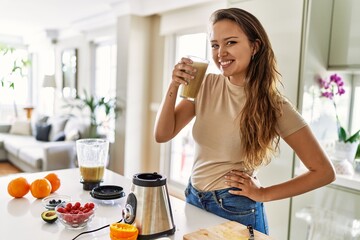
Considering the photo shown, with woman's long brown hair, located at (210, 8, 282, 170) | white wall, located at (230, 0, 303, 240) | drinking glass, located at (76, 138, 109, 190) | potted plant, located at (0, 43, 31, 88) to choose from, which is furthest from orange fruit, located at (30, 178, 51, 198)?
white wall, located at (230, 0, 303, 240)

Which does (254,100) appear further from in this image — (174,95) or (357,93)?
(357,93)

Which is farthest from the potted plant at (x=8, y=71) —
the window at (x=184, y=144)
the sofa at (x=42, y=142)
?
the sofa at (x=42, y=142)

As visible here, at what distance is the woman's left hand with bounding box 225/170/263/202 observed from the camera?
1116 millimetres

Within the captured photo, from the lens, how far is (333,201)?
6.24 ft

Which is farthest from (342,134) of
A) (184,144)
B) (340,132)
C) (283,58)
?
(184,144)

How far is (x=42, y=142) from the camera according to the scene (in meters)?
5.30

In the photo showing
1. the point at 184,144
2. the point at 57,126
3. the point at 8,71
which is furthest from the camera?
the point at 57,126

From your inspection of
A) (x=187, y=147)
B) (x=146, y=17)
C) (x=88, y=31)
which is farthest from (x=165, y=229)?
(x=88, y=31)

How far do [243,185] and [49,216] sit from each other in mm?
674

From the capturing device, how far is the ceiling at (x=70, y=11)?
3.72m

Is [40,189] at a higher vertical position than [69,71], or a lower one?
lower

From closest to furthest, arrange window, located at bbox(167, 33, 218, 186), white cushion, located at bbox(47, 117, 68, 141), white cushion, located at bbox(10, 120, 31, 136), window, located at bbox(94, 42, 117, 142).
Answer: window, located at bbox(167, 33, 218, 186) < window, located at bbox(94, 42, 117, 142) < white cushion, located at bbox(47, 117, 68, 141) < white cushion, located at bbox(10, 120, 31, 136)

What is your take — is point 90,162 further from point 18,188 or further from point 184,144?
point 184,144

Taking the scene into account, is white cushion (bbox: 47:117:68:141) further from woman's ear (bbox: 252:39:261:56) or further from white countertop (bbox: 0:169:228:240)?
woman's ear (bbox: 252:39:261:56)
